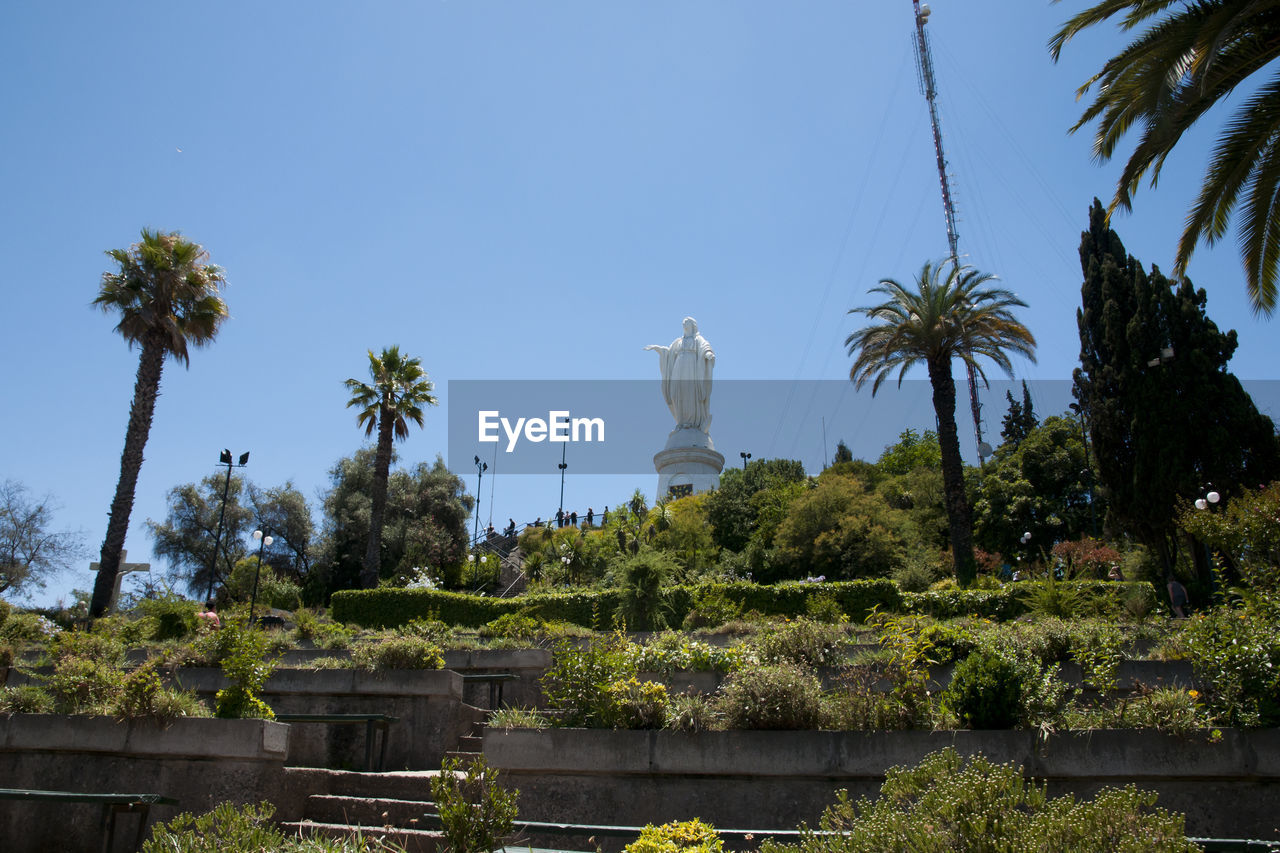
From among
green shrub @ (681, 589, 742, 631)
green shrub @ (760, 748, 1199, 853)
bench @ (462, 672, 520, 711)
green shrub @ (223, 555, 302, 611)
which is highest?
green shrub @ (223, 555, 302, 611)

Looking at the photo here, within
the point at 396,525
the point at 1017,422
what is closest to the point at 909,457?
the point at 1017,422

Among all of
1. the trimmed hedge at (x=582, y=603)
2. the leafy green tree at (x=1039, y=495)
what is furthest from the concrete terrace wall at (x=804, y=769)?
the leafy green tree at (x=1039, y=495)

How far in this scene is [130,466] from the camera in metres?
24.0

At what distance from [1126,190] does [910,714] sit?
8356 mm

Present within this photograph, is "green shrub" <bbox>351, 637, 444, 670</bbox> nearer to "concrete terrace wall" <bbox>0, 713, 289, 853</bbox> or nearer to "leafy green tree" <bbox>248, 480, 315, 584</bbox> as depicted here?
"concrete terrace wall" <bbox>0, 713, 289, 853</bbox>

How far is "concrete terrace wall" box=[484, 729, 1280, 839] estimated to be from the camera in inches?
253

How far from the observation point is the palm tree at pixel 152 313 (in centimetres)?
2388

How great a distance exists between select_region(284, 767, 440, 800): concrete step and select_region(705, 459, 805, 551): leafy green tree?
3102 cm

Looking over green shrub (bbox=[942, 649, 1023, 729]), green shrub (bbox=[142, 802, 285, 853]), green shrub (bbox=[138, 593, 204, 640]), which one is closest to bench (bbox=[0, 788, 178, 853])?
green shrub (bbox=[142, 802, 285, 853])

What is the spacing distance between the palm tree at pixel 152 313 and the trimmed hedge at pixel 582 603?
6.48 metres

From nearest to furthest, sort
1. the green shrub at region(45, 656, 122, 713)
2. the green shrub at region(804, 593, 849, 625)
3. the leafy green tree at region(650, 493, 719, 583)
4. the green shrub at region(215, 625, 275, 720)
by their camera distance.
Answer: the green shrub at region(215, 625, 275, 720), the green shrub at region(45, 656, 122, 713), the green shrub at region(804, 593, 849, 625), the leafy green tree at region(650, 493, 719, 583)

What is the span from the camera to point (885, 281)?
80.1ft

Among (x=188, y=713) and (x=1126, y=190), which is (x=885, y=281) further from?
(x=188, y=713)

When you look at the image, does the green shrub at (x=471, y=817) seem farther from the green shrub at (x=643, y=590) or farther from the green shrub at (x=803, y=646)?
the green shrub at (x=643, y=590)
